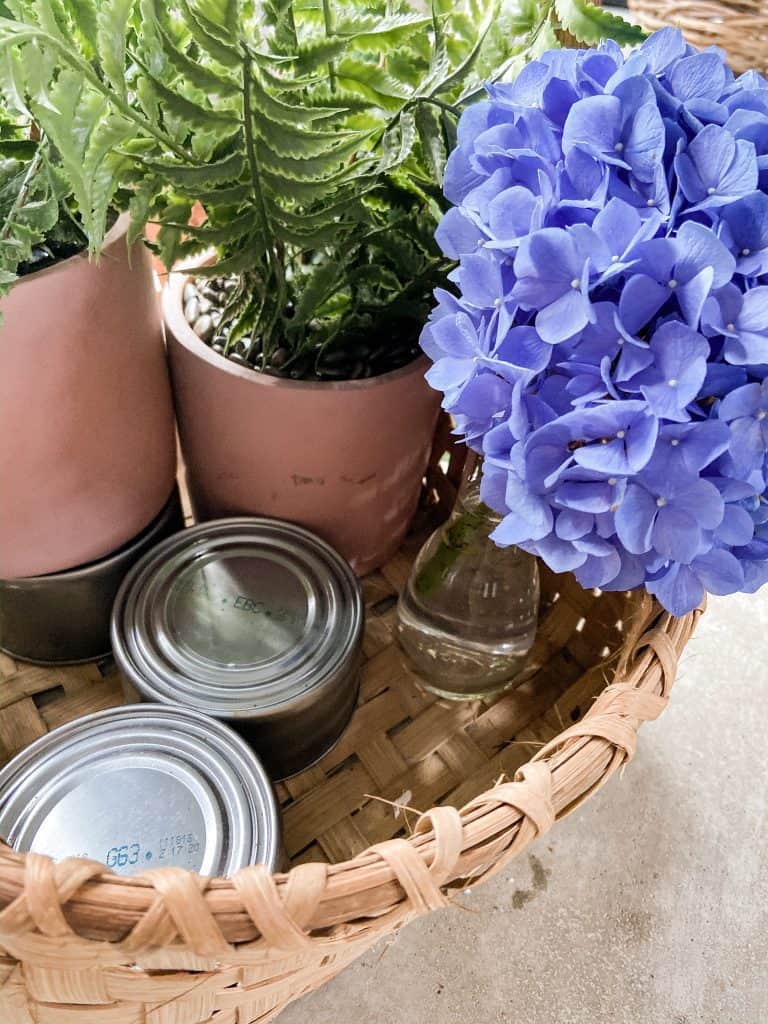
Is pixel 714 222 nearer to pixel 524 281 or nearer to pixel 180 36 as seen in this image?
pixel 524 281

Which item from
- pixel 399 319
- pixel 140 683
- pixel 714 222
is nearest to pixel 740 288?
pixel 714 222

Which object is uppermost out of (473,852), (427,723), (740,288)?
(740,288)

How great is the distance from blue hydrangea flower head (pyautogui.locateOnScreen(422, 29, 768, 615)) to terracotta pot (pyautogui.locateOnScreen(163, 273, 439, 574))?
132 mm

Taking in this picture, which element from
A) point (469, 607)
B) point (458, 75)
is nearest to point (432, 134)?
point (458, 75)

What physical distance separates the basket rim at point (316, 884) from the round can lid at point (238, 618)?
0.42 ft

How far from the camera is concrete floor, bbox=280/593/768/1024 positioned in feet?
1.46

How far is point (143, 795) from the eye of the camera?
1.25 feet

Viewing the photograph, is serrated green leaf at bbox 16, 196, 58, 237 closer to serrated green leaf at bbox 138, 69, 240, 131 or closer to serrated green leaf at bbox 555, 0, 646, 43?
serrated green leaf at bbox 138, 69, 240, 131

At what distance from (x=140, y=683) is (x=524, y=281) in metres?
0.27

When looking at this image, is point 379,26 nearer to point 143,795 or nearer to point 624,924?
point 143,795

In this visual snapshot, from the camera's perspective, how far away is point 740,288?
0.91 ft

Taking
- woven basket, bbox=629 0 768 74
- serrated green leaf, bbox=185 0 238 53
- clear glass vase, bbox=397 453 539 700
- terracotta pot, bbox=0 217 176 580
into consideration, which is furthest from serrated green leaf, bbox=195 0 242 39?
woven basket, bbox=629 0 768 74

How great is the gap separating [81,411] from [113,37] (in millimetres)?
167

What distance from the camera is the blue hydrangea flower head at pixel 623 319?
0.27 metres
